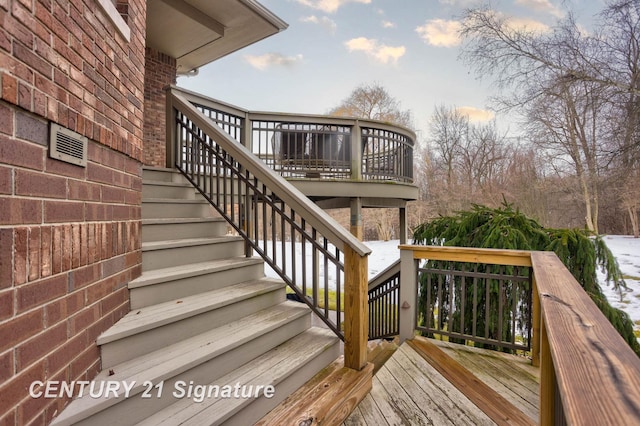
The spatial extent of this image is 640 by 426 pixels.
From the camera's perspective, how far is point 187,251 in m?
2.40

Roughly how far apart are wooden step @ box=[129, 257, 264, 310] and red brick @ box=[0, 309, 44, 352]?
30.5 inches

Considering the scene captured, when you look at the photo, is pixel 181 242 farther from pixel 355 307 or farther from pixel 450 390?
pixel 450 390

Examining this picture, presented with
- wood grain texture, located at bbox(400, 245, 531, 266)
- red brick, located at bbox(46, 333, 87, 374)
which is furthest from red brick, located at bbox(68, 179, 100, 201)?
wood grain texture, located at bbox(400, 245, 531, 266)

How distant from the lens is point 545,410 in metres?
1.00

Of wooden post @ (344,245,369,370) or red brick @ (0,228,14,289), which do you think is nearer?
red brick @ (0,228,14,289)

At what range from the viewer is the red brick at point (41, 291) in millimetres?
1010

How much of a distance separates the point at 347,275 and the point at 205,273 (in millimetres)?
1036

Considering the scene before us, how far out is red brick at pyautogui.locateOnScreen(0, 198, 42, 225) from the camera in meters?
0.94

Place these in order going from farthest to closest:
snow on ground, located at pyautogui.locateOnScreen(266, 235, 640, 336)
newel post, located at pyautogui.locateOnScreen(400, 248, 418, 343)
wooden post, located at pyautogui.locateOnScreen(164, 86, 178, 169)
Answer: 1. snow on ground, located at pyautogui.locateOnScreen(266, 235, 640, 336)
2. wooden post, located at pyautogui.locateOnScreen(164, 86, 178, 169)
3. newel post, located at pyautogui.locateOnScreen(400, 248, 418, 343)

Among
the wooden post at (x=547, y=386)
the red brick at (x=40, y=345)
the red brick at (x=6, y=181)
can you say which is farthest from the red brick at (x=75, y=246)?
the wooden post at (x=547, y=386)

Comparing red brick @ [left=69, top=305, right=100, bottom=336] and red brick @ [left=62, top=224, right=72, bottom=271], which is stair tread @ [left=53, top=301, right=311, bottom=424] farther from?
red brick @ [left=62, top=224, right=72, bottom=271]

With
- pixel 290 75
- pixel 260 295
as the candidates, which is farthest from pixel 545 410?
pixel 290 75

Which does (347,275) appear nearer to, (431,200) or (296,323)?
(296,323)

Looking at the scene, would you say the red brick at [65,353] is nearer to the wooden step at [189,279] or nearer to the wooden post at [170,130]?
the wooden step at [189,279]
